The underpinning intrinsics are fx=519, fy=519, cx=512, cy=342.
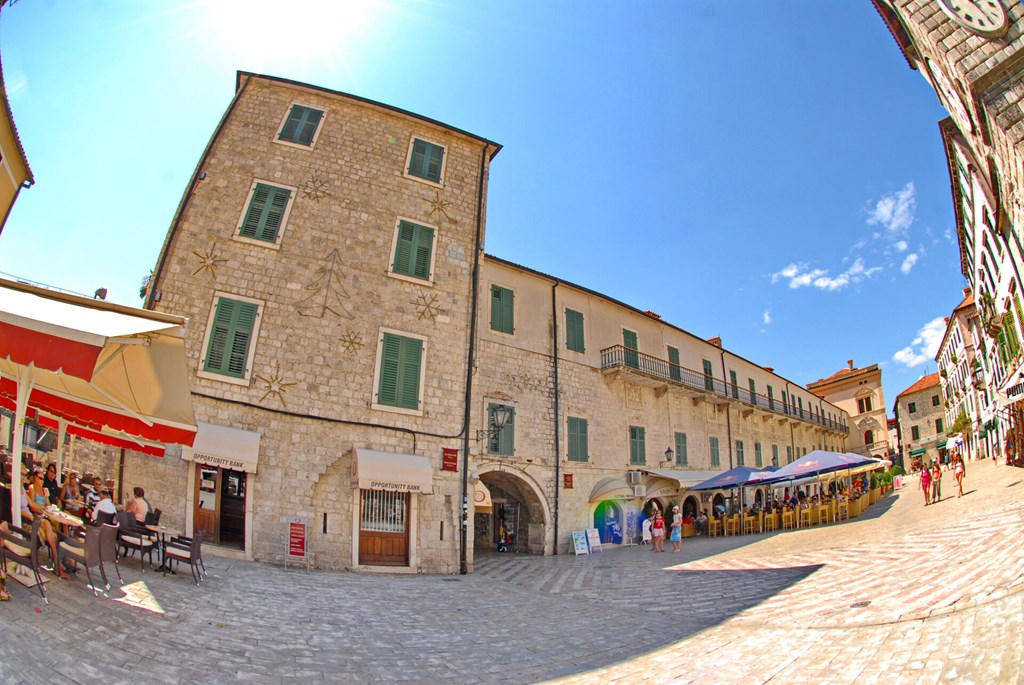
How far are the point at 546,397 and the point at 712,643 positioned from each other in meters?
11.5

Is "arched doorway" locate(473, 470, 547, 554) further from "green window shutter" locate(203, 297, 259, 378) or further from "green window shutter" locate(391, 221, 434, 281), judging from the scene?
"green window shutter" locate(203, 297, 259, 378)

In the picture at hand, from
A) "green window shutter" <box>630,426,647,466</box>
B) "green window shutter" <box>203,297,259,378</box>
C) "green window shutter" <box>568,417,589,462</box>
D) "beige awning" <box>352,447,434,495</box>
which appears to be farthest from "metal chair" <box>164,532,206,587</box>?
"green window shutter" <box>630,426,647,466</box>

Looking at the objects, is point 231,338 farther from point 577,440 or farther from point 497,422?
point 577,440

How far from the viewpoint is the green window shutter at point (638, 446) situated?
20297 millimetres

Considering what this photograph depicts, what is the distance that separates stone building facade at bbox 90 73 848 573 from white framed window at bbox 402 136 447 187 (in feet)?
0.18

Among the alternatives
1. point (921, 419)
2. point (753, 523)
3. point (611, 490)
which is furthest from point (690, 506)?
point (921, 419)

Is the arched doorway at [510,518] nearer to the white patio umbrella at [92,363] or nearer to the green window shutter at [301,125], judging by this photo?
the white patio umbrella at [92,363]

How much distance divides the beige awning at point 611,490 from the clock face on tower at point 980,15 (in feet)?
49.0

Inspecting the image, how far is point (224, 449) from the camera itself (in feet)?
34.4

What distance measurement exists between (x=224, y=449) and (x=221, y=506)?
168 cm

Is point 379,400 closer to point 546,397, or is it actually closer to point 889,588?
point 546,397

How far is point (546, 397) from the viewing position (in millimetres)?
17500

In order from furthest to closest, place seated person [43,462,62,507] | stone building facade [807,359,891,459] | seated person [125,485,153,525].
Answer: stone building facade [807,359,891,459] → seated person [43,462,62,507] → seated person [125,485,153,525]

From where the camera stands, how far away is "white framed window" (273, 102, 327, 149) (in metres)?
13.5
